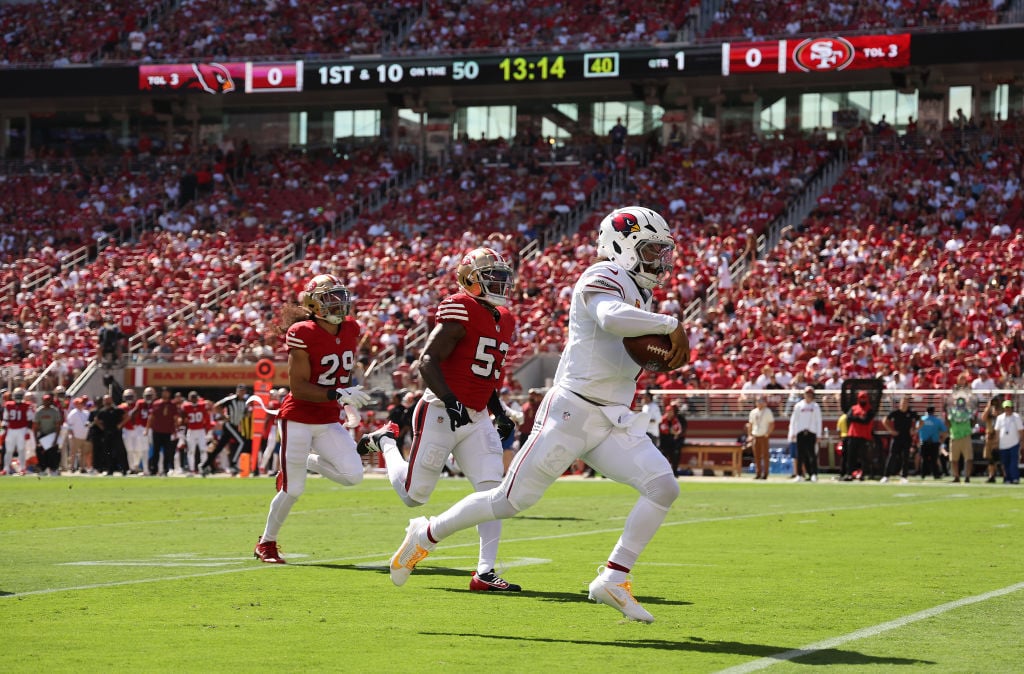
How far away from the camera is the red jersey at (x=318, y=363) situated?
998cm

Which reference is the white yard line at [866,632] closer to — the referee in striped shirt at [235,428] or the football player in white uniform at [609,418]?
the football player in white uniform at [609,418]

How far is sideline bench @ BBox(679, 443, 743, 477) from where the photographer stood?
85.3 ft

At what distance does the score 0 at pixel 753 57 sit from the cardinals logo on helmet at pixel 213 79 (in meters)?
13.4

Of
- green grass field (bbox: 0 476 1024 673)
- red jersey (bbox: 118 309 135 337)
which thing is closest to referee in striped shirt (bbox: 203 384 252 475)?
red jersey (bbox: 118 309 135 337)

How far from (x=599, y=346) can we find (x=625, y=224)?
58 cm

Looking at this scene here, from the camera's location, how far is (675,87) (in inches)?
1634

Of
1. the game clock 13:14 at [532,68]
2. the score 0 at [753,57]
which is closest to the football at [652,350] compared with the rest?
the score 0 at [753,57]

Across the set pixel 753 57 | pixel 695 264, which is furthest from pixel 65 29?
pixel 695 264

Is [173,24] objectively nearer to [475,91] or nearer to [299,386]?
[475,91]

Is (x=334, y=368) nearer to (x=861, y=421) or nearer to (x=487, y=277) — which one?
(x=487, y=277)

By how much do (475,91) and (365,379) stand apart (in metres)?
14.9

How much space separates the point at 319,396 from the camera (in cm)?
988

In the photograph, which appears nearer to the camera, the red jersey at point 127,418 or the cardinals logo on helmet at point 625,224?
the cardinals logo on helmet at point 625,224

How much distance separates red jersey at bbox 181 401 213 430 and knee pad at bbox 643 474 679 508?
21.1 m
